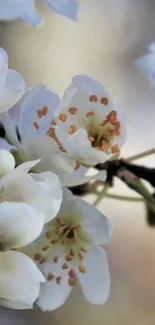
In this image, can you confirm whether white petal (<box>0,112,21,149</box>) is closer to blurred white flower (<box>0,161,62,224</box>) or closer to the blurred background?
blurred white flower (<box>0,161,62,224</box>)

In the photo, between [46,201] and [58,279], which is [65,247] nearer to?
[58,279]

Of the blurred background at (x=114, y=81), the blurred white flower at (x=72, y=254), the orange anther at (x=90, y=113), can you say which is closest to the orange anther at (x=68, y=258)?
the blurred white flower at (x=72, y=254)

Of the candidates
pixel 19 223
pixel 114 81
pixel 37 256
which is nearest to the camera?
pixel 19 223

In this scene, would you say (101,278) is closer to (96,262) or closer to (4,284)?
(96,262)

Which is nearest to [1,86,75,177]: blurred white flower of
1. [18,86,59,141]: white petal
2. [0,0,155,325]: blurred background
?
[18,86,59,141]: white petal

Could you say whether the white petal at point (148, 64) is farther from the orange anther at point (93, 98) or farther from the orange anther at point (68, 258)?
the orange anther at point (68, 258)

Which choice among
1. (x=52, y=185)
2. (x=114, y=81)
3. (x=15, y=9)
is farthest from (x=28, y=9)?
(x=114, y=81)
